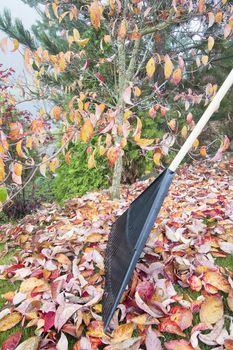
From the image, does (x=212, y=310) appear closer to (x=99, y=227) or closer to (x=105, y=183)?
(x=99, y=227)

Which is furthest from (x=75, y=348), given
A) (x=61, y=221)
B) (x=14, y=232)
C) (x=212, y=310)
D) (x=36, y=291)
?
(x=14, y=232)

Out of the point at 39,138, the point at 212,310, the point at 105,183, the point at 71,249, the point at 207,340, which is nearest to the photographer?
the point at 207,340

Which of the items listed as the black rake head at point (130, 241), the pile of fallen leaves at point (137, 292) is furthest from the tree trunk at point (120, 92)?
the black rake head at point (130, 241)

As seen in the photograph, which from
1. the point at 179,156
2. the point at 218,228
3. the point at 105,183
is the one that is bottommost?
the point at 105,183

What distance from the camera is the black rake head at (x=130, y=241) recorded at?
47.6 inches

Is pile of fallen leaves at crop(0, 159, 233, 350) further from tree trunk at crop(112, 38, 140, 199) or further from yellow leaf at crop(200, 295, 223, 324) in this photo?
tree trunk at crop(112, 38, 140, 199)

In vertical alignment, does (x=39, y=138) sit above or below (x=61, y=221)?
Answer: above

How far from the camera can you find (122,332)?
122 centimetres

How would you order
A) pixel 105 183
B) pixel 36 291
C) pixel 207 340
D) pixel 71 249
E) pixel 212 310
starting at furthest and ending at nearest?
pixel 105 183 → pixel 71 249 → pixel 36 291 → pixel 212 310 → pixel 207 340

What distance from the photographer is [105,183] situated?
5348mm

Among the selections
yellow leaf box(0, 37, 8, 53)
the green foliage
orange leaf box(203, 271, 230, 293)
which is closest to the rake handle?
orange leaf box(203, 271, 230, 293)

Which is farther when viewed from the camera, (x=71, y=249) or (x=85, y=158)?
(x=85, y=158)

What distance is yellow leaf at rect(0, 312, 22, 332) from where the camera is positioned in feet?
4.44

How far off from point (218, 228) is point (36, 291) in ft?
3.98
